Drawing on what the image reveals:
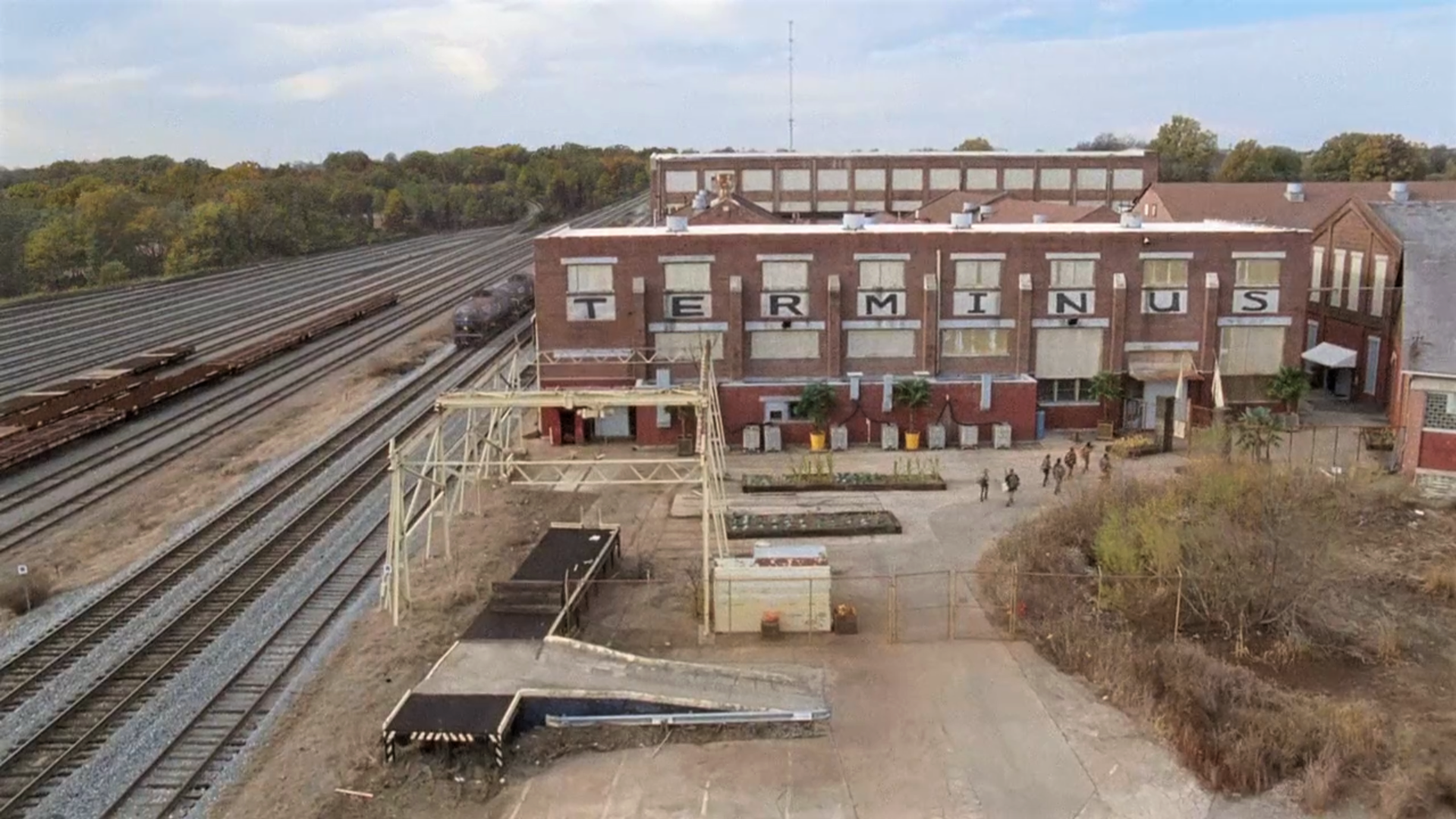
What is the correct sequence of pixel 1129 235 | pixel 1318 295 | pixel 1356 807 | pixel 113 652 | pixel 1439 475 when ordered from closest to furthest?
pixel 1356 807
pixel 113 652
pixel 1439 475
pixel 1129 235
pixel 1318 295

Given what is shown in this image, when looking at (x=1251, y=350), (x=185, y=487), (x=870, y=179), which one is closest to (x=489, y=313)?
(x=185, y=487)

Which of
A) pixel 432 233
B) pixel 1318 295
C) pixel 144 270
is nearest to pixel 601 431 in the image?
pixel 1318 295

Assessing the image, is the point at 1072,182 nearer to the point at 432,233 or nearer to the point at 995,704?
the point at 995,704

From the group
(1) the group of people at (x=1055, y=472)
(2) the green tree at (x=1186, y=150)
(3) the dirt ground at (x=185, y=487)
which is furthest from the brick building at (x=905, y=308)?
(2) the green tree at (x=1186, y=150)

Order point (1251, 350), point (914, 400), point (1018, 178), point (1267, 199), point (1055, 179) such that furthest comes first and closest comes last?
point (1018, 178), point (1055, 179), point (1267, 199), point (1251, 350), point (914, 400)

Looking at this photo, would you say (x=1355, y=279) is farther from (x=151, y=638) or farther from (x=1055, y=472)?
(x=151, y=638)

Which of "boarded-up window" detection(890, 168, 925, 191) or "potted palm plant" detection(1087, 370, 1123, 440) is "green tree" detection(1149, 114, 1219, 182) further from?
"potted palm plant" detection(1087, 370, 1123, 440)

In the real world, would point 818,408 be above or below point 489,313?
below
